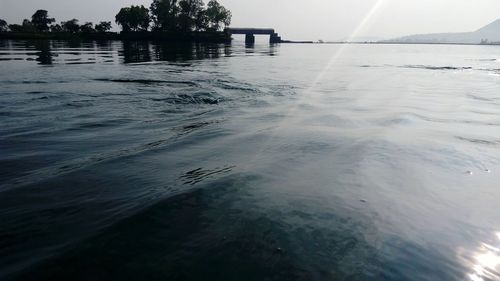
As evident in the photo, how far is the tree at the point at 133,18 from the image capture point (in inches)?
4705

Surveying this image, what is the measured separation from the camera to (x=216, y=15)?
135000mm

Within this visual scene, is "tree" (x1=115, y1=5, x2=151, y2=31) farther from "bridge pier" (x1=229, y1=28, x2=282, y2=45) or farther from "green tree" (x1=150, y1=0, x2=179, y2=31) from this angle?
"bridge pier" (x1=229, y1=28, x2=282, y2=45)

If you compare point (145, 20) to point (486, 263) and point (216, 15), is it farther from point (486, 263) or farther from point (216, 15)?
point (486, 263)

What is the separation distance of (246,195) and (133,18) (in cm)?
13061

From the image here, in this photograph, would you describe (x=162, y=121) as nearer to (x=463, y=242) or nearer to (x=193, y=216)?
(x=193, y=216)

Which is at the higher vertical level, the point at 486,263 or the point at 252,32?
the point at 252,32

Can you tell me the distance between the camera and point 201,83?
14195 mm

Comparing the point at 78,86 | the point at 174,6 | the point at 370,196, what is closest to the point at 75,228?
the point at 370,196

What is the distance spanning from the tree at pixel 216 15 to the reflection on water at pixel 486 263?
138642 millimetres

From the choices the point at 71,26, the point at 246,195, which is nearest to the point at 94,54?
the point at 246,195

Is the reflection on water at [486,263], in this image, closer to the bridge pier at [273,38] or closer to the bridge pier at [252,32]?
the bridge pier at [252,32]

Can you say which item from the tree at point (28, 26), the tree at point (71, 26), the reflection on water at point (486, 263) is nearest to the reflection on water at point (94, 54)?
the reflection on water at point (486, 263)

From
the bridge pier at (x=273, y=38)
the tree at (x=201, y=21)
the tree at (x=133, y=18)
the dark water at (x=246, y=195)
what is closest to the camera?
the dark water at (x=246, y=195)

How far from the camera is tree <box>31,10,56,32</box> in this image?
120 m
